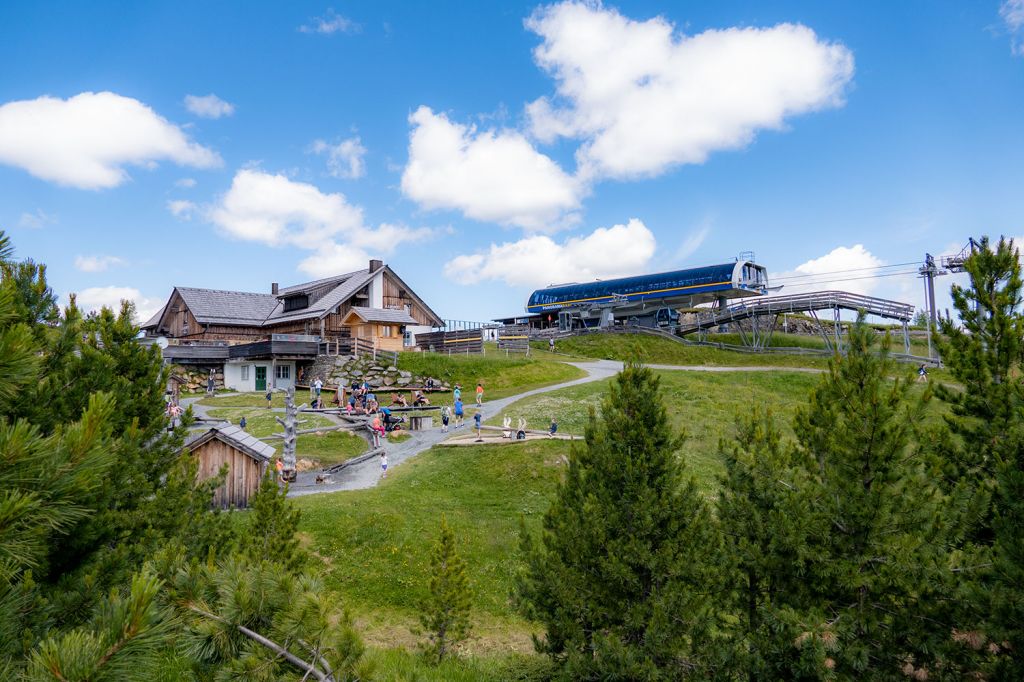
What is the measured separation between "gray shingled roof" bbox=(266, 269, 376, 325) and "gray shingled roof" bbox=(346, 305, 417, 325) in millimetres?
1636

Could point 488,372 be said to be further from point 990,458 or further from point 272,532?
point 990,458

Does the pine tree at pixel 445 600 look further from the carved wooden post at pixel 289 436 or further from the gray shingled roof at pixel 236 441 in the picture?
the carved wooden post at pixel 289 436

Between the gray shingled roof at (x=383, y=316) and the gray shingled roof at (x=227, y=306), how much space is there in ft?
48.0

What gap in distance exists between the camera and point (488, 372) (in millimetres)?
47469

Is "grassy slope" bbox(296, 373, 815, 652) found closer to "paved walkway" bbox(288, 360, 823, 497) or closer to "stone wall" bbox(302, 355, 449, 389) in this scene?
"paved walkway" bbox(288, 360, 823, 497)

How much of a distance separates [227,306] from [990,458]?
63.8 m

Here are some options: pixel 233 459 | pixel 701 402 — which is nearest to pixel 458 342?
pixel 701 402

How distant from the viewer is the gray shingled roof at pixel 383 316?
167 feet

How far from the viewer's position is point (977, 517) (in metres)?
8.79

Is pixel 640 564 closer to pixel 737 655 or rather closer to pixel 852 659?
pixel 737 655

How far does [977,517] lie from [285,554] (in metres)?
12.4

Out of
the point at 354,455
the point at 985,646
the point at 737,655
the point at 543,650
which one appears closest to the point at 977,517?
the point at 985,646

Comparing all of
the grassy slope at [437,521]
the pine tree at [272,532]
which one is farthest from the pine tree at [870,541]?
the pine tree at [272,532]

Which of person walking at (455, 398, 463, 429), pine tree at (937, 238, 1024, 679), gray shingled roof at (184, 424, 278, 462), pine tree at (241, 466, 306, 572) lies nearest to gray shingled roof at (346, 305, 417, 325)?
person walking at (455, 398, 463, 429)
